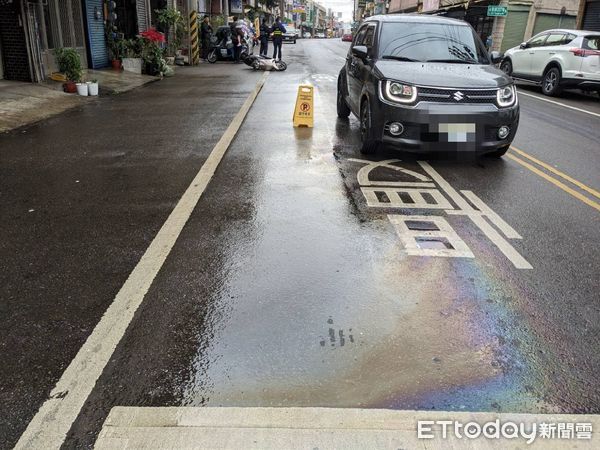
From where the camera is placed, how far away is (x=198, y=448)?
2.29m

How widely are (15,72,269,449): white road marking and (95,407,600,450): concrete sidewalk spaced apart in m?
0.22

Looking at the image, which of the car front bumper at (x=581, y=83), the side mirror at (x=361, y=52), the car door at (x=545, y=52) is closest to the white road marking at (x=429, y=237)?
the side mirror at (x=361, y=52)

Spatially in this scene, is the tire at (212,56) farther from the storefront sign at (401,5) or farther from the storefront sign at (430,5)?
the storefront sign at (401,5)

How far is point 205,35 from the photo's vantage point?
2578cm

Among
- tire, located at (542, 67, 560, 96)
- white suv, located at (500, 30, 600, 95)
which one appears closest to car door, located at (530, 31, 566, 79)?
white suv, located at (500, 30, 600, 95)

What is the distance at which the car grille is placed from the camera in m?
6.47

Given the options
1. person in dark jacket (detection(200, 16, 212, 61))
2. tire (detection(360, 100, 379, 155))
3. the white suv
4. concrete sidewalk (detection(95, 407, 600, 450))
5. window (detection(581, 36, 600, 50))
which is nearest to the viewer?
concrete sidewalk (detection(95, 407, 600, 450))

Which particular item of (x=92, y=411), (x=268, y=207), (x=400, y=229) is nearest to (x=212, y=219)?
(x=268, y=207)

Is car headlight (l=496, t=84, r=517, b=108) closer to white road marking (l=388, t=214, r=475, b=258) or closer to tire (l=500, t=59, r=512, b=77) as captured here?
white road marking (l=388, t=214, r=475, b=258)

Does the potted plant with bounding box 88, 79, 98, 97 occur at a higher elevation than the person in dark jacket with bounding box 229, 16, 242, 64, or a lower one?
lower

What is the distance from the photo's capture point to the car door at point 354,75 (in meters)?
8.19

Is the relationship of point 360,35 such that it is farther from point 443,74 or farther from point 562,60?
point 562,60

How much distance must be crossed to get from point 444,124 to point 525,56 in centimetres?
1245

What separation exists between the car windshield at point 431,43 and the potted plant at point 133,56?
40.8 feet
